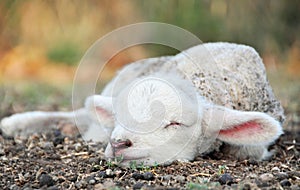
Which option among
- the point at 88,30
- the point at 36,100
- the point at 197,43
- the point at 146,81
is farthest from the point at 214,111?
the point at 88,30

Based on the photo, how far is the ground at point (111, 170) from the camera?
3.83m

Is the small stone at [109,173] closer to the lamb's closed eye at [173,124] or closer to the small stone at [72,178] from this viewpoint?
the small stone at [72,178]

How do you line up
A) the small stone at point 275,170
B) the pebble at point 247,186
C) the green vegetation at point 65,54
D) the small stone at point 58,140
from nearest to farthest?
the pebble at point 247,186 → the small stone at point 275,170 → the small stone at point 58,140 → the green vegetation at point 65,54

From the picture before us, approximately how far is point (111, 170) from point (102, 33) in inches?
297

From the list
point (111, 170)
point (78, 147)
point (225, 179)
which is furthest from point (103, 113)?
point (225, 179)

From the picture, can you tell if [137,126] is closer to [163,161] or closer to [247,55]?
[163,161]

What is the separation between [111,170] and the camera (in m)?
4.15

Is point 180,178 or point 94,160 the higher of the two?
point 94,160

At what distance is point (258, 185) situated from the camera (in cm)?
367

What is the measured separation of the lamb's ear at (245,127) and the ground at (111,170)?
0.69 ft

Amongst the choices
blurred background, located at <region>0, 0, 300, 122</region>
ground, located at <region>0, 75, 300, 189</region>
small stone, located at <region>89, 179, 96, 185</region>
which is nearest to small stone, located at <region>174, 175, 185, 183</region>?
ground, located at <region>0, 75, 300, 189</region>

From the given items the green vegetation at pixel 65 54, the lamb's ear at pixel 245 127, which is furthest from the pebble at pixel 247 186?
the green vegetation at pixel 65 54

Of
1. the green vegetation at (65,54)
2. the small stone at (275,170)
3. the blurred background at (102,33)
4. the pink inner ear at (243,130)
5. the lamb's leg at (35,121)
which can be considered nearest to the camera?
the small stone at (275,170)

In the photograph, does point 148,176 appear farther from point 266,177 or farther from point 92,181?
point 266,177
